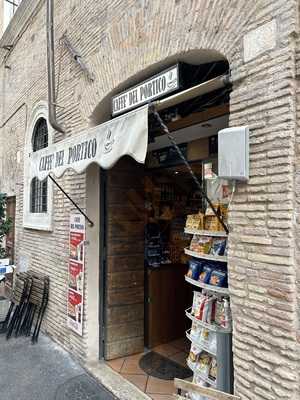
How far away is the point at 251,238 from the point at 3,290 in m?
8.44

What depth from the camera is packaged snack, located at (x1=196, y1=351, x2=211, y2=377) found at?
10.9 ft

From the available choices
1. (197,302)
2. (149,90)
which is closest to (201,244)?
(197,302)

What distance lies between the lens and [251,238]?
2574mm

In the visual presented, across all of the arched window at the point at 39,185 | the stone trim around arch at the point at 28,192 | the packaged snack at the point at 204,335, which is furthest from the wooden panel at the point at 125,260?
the arched window at the point at 39,185

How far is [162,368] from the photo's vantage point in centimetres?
470

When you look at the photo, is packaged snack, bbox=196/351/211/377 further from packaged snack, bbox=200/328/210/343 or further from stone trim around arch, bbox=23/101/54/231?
stone trim around arch, bbox=23/101/54/231

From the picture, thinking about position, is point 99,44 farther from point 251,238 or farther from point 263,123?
point 251,238

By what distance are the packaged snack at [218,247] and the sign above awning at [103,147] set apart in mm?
1103

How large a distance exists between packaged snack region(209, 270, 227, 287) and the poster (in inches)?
86.4

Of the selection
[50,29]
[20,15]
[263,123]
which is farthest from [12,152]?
[263,123]

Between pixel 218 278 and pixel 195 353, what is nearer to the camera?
pixel 218 278

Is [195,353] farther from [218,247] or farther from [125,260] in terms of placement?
[125,260]

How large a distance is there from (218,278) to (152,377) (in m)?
2.04

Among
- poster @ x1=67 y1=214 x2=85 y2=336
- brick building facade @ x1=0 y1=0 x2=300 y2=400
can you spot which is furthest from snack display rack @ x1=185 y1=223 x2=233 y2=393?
poster @ x1=67 y1=214 x2=85 y2=336
